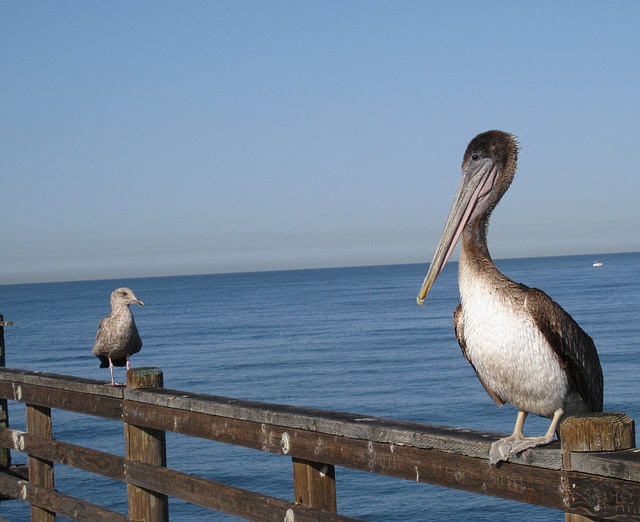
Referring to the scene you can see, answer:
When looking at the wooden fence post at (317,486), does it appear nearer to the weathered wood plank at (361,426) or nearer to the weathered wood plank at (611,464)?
the weathered wood plank at (361,426)

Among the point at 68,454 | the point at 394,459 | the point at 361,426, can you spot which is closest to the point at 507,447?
the point at 394,459

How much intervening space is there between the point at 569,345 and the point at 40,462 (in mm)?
3473

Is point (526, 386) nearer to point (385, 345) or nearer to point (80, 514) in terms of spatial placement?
point (80, 514)

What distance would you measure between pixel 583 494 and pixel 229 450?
57.6 feet

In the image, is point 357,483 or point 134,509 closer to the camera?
point 134,509

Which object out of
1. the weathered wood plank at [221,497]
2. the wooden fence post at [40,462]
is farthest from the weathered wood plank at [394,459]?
the wooden fence post at [40,462]

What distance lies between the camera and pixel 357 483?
1662 centimetres

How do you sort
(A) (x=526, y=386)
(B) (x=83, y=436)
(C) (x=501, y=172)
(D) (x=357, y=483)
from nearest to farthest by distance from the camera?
(A) (x=526, y=386) < (C) (x=501, y=172) < (D) (x=357, y=483) < (B) (x=83, y=436)

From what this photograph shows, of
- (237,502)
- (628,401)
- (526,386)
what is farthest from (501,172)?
(628,401)

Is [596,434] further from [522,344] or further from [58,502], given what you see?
[58,502]

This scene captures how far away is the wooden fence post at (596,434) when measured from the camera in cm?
251

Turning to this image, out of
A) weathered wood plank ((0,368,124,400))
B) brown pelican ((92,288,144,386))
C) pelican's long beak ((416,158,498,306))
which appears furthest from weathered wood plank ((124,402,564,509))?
brown pelican ((92,288,144,386))

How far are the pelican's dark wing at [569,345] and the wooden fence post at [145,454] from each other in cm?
209

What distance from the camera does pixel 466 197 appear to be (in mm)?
4332
